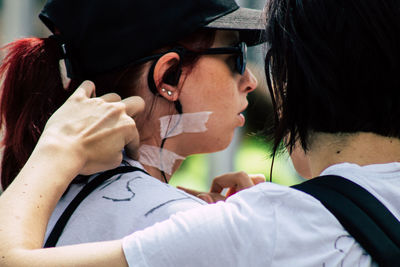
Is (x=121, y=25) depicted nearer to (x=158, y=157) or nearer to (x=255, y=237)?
(x=158, y=157)

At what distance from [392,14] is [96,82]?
101 cm

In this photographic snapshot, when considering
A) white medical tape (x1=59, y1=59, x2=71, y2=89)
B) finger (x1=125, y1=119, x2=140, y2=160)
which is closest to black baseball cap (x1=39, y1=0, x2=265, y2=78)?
white medical tape (x1=59, y1=59, x2=71, y2=89)

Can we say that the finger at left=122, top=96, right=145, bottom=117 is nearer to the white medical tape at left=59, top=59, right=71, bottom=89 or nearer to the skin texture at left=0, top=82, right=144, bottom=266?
the skin texture at left=0, top=82, right=144, bottom=266

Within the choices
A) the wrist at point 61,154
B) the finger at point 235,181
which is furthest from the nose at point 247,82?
the wrist at point 61,154

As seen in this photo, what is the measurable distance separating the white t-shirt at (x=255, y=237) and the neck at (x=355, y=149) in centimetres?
22

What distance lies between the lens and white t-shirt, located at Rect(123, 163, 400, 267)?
114cm

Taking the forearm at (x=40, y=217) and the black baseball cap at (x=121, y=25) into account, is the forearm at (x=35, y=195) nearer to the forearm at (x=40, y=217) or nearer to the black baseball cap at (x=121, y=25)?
the forearm at (x=40, y=217)

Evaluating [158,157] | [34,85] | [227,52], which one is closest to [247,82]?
[227,52]

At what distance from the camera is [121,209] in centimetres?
155

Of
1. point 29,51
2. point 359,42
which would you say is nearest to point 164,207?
point 359,42

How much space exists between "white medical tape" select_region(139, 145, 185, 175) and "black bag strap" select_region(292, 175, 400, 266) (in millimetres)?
880

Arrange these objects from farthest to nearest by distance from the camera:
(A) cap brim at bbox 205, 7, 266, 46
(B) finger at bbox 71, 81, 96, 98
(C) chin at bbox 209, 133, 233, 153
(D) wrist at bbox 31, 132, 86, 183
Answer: (C) chin at bbox 209, 133, 233, 153 < (A) cap brim at bbox 205, 7, 266, 46 < (B) finger at bbox 71, 81, 96, 98 < (D) wrist at bbox 31, 132, 86, 183

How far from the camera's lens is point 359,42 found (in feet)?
4.33

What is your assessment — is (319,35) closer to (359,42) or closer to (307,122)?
(359,42)
